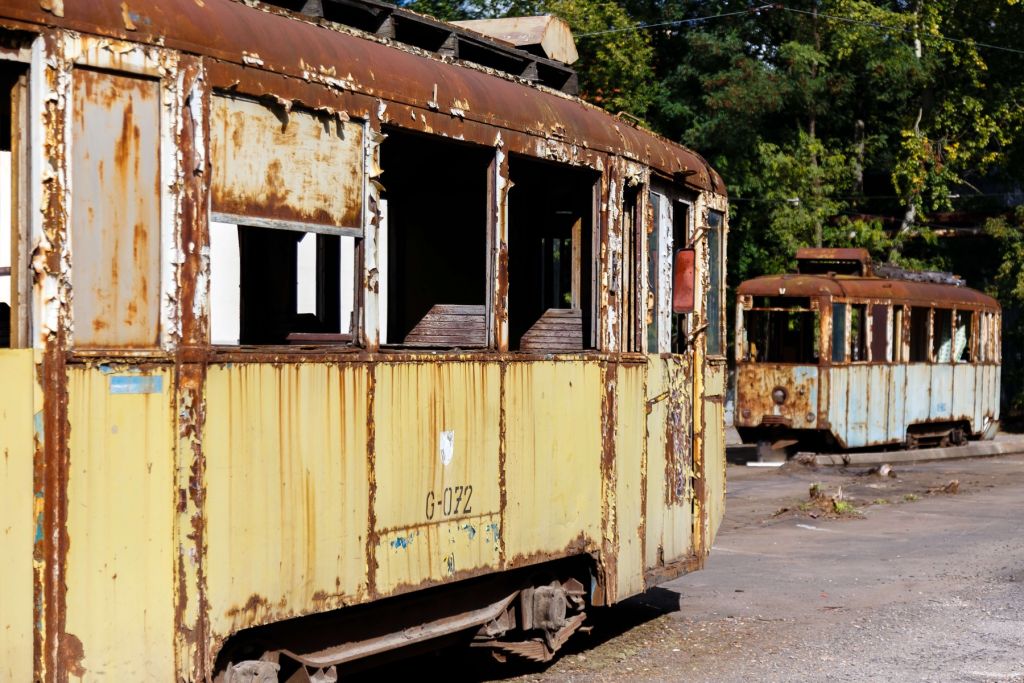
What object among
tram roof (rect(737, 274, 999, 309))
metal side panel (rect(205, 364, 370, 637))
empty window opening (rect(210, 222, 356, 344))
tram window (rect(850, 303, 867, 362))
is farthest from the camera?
tram window (rect(850, 303, 867, 362))

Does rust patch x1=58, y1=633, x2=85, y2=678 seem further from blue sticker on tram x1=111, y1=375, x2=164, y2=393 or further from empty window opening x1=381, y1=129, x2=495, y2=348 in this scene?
empty window opening x1=381, y1=129, x2=495, y2=348

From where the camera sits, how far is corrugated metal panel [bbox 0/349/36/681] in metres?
4.34

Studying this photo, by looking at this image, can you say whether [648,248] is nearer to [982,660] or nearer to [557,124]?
[557,124]

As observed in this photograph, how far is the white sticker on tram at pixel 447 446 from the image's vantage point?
20.5 feet

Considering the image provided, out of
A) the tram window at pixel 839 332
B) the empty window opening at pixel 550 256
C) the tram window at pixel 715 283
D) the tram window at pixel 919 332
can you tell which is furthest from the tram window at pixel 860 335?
the empty window opening at pixel 550 256

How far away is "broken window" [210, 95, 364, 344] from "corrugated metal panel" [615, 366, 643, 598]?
5.55ft

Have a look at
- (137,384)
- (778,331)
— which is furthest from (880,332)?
(137,384)

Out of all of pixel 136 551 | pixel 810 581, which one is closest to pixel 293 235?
pixel 136 551

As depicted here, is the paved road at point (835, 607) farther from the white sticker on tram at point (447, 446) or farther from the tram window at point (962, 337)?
the tram window at point (962, 337)

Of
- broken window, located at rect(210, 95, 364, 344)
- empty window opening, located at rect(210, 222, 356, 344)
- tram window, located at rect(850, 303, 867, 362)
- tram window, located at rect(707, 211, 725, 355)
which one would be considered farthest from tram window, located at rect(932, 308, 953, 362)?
broken window, located at rect(210, 95, 364, 344)

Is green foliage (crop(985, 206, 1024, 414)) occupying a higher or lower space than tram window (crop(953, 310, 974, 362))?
higher

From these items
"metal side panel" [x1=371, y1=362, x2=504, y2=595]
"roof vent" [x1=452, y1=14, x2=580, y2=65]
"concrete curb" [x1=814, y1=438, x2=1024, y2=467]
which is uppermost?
"roof vent" [x1=452, y1=14, x2=580, y2=65]

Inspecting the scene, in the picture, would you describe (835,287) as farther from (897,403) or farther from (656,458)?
(656,458)

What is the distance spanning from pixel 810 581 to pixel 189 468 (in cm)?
733
